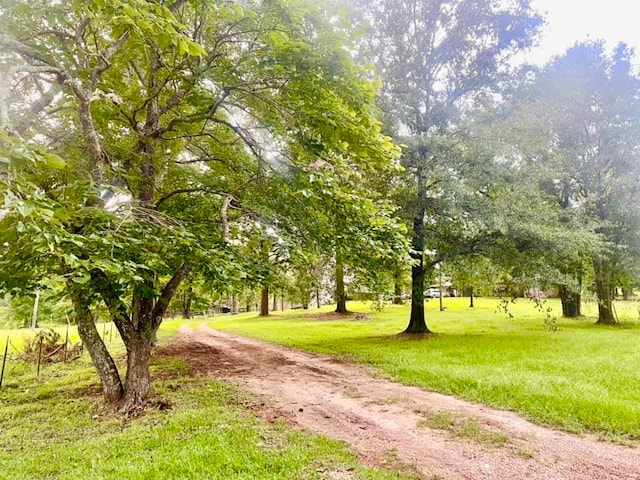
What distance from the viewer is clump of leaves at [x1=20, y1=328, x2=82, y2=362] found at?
1373 cm

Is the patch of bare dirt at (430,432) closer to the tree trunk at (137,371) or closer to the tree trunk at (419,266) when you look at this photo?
the tree trunk at (137,371)

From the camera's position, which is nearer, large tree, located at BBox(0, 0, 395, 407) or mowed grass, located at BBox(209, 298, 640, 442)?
large tree, located at BBox(0, 0, 395, 407)

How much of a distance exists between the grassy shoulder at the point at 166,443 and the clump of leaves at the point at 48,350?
620 cm

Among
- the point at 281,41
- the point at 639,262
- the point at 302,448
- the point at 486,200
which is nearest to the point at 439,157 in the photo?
the point at 486,200

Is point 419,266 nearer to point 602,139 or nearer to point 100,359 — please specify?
point 100,359

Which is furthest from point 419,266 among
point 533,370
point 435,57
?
point 435,57

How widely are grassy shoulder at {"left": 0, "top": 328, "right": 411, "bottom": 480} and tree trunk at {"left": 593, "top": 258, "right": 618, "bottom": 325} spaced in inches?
804

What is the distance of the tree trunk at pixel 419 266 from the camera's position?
13.9 m

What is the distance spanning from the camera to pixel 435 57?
15.2 metres

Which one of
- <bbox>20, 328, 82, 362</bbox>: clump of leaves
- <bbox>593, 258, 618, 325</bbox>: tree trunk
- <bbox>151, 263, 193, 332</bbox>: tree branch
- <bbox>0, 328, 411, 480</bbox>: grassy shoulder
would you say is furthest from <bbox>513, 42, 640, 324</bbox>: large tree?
<bbox>20, 328, 82, 362</bbox>: clump of leaves

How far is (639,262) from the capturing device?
1822cm

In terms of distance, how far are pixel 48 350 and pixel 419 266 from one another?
14300 millimetres

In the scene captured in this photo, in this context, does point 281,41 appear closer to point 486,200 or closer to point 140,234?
point 140,234

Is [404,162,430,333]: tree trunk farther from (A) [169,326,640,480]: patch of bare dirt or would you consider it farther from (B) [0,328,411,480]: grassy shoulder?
(B) [0,328,411,480]: grassy shoulder
